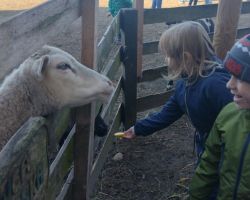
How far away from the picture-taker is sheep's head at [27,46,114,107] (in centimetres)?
253

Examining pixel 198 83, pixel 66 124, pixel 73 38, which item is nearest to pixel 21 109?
pixel 66 124

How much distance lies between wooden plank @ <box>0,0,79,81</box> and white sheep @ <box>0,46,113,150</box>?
343mm

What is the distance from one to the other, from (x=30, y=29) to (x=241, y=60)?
94 cm

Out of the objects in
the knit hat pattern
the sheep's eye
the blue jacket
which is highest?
the knit hat pattern

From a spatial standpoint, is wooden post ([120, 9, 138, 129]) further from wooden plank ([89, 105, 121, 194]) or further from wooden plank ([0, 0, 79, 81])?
wooden plank ([0, 0, 79, 81])

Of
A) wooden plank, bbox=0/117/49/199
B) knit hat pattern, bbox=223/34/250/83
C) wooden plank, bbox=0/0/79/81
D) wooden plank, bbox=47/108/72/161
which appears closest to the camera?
wooden plank, bbox=0/117/49/199

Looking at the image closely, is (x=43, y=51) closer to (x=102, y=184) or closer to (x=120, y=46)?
(x=102, y=184)

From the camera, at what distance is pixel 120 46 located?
4340 mm

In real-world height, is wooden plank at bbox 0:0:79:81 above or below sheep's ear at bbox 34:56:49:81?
above

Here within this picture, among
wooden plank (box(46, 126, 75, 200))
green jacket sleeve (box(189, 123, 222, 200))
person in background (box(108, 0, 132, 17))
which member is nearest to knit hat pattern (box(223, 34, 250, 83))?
green jacket sleeve (box(189, 123, 222, 200))

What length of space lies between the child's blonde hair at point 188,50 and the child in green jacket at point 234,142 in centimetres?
51

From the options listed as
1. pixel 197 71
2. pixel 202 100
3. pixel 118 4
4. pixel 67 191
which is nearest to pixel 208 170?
pixel 202 100

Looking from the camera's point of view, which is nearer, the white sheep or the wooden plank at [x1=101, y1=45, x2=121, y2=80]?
the white sheep

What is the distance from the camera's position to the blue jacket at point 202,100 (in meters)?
2.45
